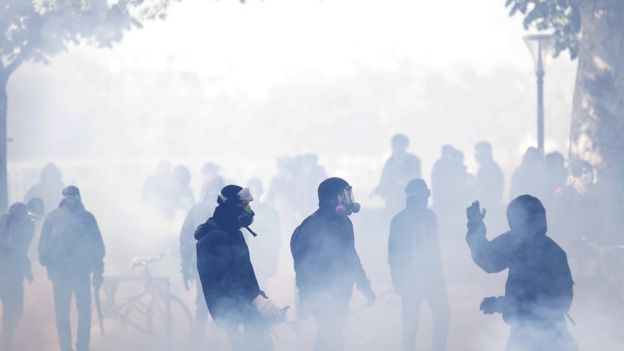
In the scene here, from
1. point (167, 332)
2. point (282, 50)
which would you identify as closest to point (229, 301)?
point (167, 332)

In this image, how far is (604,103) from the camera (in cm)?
1459

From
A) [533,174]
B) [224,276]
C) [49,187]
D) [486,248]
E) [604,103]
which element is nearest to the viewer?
[224,276]

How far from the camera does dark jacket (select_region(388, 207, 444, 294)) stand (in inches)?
382

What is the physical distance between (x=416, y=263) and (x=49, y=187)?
10780 millimetres

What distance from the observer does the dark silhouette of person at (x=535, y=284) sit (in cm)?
669

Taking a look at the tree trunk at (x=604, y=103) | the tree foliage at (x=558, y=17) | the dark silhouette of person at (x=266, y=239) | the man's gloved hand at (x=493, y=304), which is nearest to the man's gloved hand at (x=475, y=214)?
the man's gloved hand at (x=493, y=304)

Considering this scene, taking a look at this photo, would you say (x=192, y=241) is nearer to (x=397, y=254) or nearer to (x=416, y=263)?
(x=397, y=254)

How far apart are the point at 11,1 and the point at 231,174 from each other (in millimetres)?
24400

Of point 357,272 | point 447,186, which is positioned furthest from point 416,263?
point 447,186

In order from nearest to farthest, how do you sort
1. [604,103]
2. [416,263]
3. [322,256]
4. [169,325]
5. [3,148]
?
[322,256] < [416,263] < [169,325] < [604,103] < [3,148]

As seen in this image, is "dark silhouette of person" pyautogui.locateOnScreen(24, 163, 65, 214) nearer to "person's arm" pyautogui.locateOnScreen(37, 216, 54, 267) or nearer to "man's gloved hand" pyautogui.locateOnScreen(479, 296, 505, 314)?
"person's arm" pyautogui.locateOnScreen(37, 216, 54, 267)

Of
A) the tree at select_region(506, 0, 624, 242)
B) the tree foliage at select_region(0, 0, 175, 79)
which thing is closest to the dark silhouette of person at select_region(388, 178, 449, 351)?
the tree at select_region(506, 0, 624, 242)

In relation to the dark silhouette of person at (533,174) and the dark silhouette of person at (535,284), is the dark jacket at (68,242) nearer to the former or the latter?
the dark silhouette of person at (535,284)

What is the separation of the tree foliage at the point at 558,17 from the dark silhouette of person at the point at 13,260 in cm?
953
